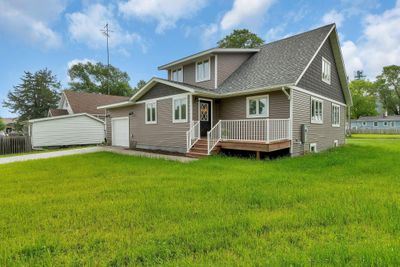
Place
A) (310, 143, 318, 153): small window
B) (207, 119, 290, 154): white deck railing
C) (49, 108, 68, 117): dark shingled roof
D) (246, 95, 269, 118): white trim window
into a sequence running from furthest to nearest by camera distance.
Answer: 1. (49, 108, 68, 117): dark shingled roof
2. (310, 143, 318, 153): small window
3. (246, 95, 269, 118): white trim window
4. (207, 119, 290, 154): white deck railing

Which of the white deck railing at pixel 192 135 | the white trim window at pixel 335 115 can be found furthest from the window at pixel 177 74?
the white trim window at pixel 335 115

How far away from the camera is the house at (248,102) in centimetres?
1048

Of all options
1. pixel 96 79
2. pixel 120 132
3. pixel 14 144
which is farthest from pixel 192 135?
pixel 96 79

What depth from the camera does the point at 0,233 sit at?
3205 mm

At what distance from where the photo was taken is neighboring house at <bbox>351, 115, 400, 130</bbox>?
46.0m

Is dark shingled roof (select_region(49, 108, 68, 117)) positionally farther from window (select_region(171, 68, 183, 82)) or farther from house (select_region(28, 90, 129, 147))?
window (select_region(171, 68, 183, 82))

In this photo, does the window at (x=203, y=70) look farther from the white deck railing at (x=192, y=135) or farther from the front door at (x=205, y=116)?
the white deck railing at (x=192, y=135)

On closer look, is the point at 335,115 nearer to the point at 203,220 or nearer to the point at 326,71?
the point at 326,71

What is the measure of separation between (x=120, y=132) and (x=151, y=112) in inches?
160

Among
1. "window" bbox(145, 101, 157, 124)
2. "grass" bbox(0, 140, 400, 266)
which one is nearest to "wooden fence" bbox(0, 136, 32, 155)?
"window" bbox(145, 101, 157, 124)

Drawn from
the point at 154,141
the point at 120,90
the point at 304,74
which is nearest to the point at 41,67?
the point at 120,90

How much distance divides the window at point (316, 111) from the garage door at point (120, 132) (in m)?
11.1

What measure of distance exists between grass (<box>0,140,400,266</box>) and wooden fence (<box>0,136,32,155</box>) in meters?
14.1

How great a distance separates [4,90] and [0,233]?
4095 centimetres
